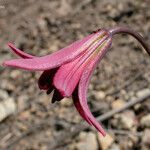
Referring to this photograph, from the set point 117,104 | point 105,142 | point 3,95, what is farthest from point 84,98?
point 3,95

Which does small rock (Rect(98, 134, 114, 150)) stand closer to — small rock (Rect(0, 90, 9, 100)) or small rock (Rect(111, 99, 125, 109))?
small rock (Rect(111, 99, 125, 109))

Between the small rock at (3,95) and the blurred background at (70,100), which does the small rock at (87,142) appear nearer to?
the blurred background at (70,100)

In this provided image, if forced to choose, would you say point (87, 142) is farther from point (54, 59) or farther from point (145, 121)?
point (54, 59)

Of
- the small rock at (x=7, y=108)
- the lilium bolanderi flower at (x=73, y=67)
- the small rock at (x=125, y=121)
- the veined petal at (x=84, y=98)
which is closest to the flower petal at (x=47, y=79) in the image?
the lilium bolanderi flower at (x=73, y=67)

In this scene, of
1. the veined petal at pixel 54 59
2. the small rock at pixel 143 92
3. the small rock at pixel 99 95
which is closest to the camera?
the veined petal at pixel 54 59

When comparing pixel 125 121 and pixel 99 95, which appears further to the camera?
pixel 99 95

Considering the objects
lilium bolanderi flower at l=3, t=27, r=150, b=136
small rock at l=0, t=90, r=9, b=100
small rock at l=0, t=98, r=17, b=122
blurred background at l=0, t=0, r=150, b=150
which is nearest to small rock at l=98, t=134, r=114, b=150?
blurred background at l=0, t=0, r=150, b=150
